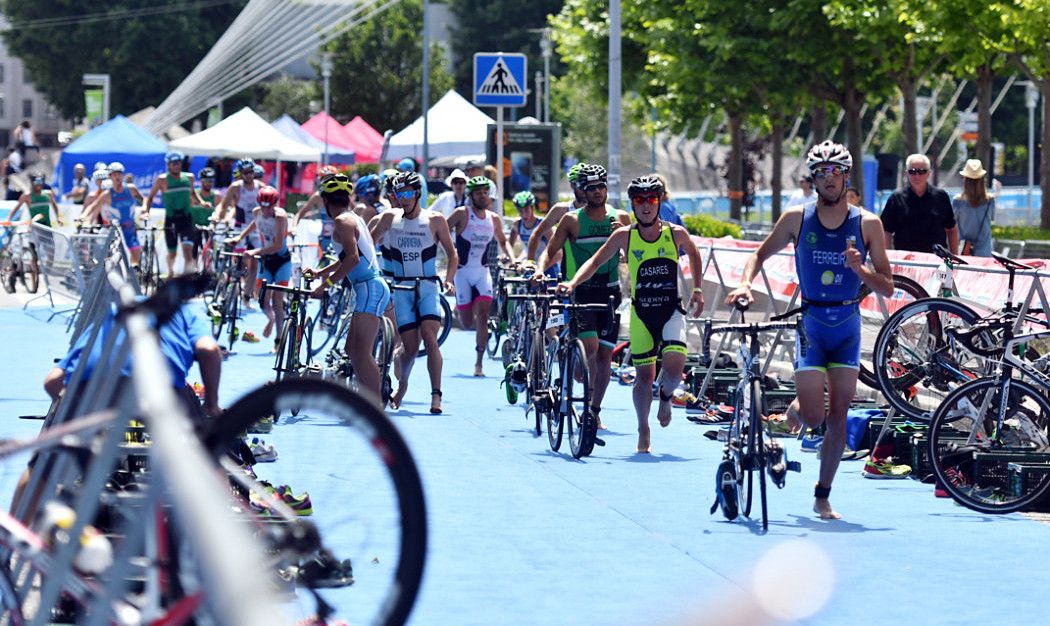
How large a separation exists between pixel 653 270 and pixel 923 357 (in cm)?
185

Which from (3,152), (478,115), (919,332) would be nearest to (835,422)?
(919,332)

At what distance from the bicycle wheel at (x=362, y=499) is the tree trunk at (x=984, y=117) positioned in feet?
98.2

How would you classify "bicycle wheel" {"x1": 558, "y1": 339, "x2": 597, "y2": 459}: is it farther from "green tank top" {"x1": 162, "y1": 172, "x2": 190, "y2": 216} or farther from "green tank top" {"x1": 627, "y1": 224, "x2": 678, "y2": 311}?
"green tank top" {"x1": 162, "y1": 172, "x2": 190, "y2": 216}

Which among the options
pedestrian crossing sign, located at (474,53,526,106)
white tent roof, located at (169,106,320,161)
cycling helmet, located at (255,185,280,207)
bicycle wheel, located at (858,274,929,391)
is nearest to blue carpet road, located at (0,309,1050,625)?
bicycle wheel, located at (858,274,929,391)

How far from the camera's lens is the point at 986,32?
3077 cm

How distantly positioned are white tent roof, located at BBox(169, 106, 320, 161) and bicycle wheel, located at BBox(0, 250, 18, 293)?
17.9 metres

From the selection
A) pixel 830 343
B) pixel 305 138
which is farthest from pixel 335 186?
pixel 305 138

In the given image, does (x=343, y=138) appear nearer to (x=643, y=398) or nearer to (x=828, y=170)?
(x=643, y=398)

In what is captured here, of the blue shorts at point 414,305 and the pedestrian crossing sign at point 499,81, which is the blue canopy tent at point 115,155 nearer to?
the pedestrian crossing sign at point 499,81

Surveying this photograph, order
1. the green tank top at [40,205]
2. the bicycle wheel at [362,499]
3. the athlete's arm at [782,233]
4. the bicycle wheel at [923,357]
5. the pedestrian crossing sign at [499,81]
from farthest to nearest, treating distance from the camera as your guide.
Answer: the green tank top at [40,205]
the pedestrian crossing sign at [499,81]
the bicycle wheel at [923,357]
the athlete's arm at [782,233]
the bicycle wheel at [362,499]

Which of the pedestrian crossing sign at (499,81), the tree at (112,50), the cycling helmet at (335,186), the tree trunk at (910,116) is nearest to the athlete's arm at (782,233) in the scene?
the cycling helmet at (335,186)

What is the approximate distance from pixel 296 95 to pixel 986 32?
61.4 m

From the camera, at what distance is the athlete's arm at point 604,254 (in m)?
Result: 12.3

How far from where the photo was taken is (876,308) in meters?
15.1
